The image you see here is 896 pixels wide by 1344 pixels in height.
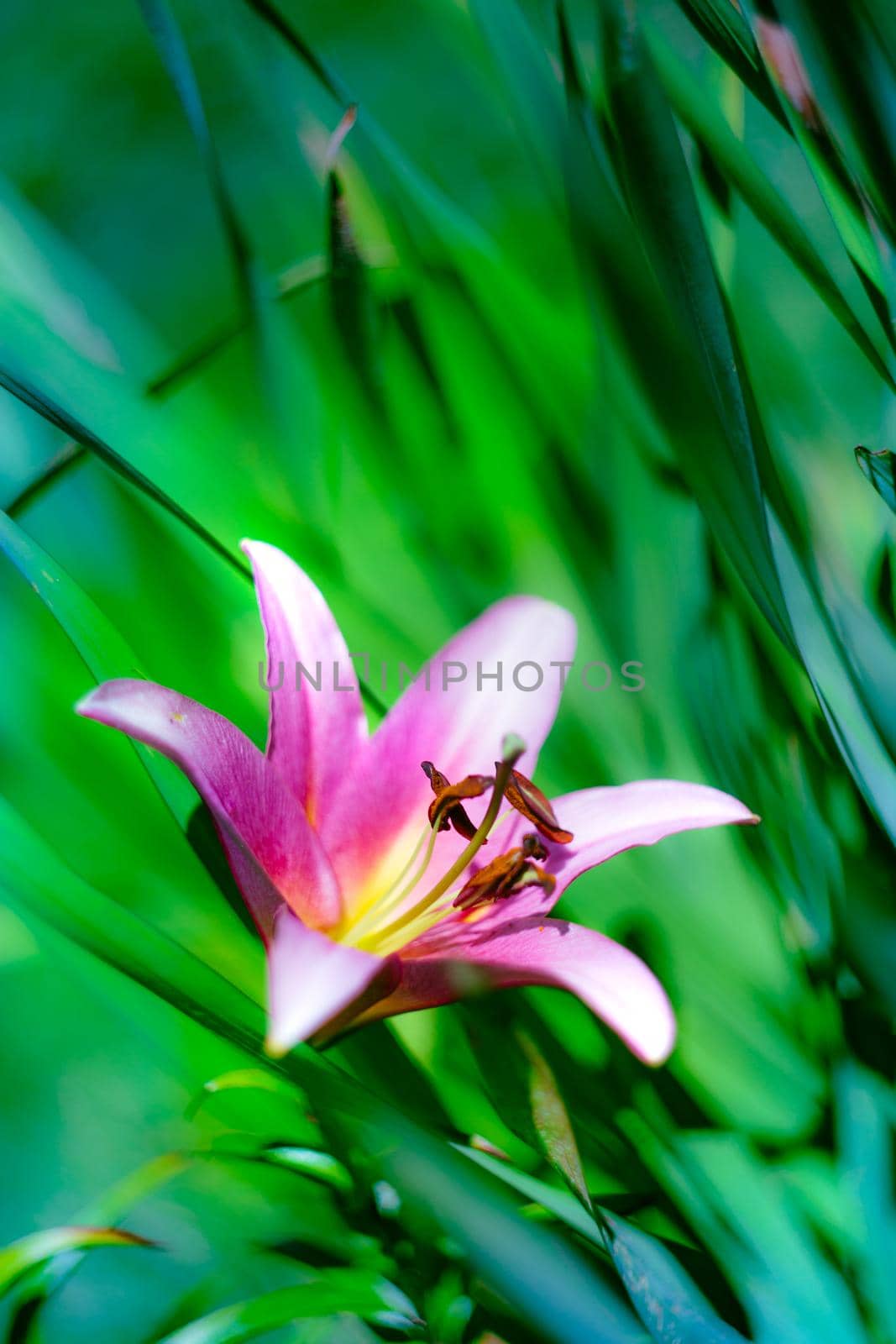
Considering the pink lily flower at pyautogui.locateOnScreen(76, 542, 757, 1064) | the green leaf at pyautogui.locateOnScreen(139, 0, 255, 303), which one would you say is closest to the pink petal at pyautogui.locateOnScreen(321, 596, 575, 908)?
the pink lily flower at pyautogui.locateOnScreen(76, 542, 757, 1064)

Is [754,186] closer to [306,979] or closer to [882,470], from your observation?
[882,470]

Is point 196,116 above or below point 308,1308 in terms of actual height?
above

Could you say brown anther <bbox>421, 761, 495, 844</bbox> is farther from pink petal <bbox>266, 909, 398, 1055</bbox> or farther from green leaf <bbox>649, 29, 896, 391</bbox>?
green leaf <bbox>649, 29, 896, 391</bbox>

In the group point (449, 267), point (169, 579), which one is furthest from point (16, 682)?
point (449, 267)

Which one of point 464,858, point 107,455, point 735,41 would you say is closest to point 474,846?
point 464,858

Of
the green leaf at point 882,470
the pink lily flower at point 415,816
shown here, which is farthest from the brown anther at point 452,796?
the green leaf at point 882,470

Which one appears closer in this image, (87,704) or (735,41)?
(87,704)

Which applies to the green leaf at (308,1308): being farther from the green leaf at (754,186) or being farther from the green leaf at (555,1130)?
the green leaf at (754,186)
